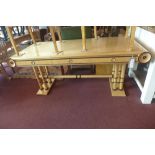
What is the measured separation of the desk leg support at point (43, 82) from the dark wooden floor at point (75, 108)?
106mm

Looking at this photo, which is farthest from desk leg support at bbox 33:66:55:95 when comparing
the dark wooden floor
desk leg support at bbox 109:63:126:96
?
desk leg support at bbox 109:63:126:96

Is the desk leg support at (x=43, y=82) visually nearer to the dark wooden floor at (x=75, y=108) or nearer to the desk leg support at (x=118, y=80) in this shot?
the dark wooden floor at (x=75, y=108)

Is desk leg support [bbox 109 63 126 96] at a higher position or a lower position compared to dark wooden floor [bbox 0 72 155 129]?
higher

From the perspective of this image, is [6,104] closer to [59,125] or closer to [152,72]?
[59,125]

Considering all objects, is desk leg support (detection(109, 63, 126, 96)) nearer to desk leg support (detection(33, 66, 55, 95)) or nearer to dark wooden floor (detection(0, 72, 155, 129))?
dark wooden floor (detection(0, 72, 155, 129))

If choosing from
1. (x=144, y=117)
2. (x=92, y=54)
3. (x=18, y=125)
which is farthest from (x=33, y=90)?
(x=144, y=117)

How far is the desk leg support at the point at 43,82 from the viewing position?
212cm

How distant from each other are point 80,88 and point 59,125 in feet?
2.57

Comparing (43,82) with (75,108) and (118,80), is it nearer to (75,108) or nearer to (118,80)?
(75,108)

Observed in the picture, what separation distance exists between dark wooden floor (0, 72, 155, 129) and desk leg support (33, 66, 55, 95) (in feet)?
0.35

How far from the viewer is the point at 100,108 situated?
1763 millimetres

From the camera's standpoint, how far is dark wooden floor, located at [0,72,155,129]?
1578mm

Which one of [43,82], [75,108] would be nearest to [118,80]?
[75,108]

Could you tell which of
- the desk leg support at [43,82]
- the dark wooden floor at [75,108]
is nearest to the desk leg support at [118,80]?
the dark wooden floor at [75,108]
